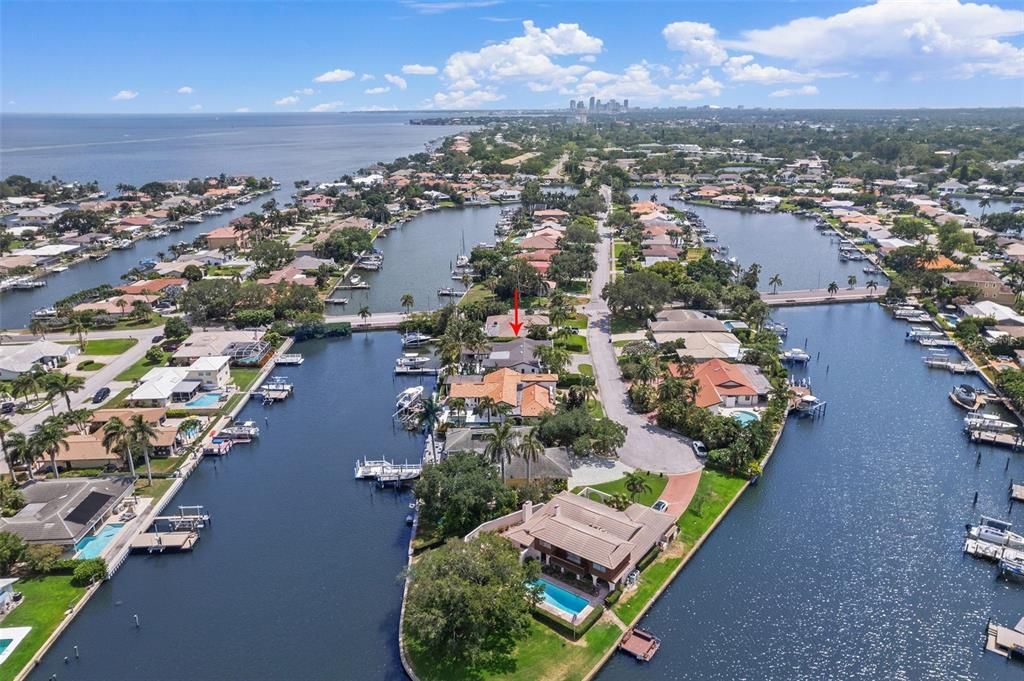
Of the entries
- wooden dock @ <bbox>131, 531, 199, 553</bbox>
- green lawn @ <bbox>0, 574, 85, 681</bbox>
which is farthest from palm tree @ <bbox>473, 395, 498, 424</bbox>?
green lawn @ <bbox>0, 574, 85, 681</bbox>

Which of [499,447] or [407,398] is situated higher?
[499,447]

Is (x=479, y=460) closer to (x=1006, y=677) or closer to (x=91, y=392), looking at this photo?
(x=1006, y=677)

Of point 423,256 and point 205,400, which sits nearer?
point 205,400

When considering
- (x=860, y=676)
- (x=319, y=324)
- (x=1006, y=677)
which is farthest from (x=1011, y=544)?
(x=319, y=324)

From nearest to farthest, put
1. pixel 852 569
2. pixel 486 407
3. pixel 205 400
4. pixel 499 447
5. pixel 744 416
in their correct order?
1. pixel 852 569
2. pixel 499 447
3. pixel 486 407
4. pixel 744 416
5. pixel 205 400

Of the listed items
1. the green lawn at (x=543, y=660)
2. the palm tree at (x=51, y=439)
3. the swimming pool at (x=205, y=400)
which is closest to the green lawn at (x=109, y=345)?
the swimming pool at (x=205, y=400)

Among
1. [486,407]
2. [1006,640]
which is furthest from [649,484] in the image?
[1006,640]

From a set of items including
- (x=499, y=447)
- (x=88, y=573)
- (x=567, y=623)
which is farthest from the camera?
(x=499, y=447)

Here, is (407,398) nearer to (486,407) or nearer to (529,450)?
(486,407)
